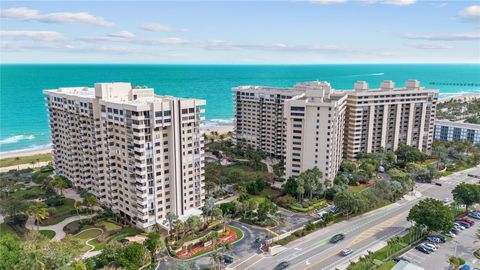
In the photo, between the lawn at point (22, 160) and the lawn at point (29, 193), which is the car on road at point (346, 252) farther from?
the lawn at point (22, 160)

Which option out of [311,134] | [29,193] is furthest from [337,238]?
[29,193]

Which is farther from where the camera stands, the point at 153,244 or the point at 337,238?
the point at 337,238

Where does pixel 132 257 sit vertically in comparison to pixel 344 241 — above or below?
above

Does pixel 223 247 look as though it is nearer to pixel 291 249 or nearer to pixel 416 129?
pixel 291 249

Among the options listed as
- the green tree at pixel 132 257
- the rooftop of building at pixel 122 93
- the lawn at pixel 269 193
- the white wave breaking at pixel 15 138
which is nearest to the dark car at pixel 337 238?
the lawn at pixel 269 193

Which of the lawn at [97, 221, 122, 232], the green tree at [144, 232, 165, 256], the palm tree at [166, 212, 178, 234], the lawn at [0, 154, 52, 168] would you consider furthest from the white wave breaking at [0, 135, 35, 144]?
the green tree at [144, 232, 165, 256]

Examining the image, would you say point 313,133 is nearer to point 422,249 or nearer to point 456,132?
point 422,249

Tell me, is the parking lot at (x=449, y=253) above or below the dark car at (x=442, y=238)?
below
